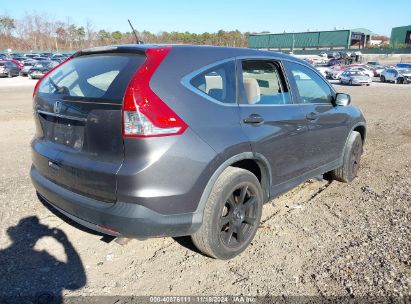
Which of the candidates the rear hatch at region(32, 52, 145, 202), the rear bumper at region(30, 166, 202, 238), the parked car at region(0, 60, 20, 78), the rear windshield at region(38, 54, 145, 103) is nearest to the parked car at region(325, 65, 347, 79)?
the parked car at region(0, 60, 20, 78)

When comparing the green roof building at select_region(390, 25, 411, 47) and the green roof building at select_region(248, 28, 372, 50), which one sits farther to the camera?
the green roof building at select_region(248, 28, 372, 50)

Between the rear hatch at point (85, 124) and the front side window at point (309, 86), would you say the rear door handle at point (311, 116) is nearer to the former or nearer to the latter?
the front side window at point (309, 86)

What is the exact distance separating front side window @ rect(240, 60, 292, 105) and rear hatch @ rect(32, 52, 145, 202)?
104cm

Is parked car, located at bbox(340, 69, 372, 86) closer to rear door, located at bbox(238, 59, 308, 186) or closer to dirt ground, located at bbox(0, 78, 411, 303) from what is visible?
dirt ground, located at bbox(0, 78, 411, 303)

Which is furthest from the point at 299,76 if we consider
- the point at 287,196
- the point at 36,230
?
the point at 36,230

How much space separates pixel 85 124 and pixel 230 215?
142 centimetres

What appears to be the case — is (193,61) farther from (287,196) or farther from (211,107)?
(287,196)

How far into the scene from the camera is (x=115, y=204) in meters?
2.60

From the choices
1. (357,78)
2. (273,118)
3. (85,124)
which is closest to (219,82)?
(273,118)

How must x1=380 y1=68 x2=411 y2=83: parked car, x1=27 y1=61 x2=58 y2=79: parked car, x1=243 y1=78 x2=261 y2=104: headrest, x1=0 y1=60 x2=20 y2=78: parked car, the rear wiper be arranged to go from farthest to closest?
x1=380 y1=68 x2=411 y2=83: parked car → x1=0 y1=60 x2=20 y2=78: parked car → x1=27 y1=61 x2=58 y2=79: parked car → x1=243 y1=78 x2=261 y2=104: headrest → the rear wiper

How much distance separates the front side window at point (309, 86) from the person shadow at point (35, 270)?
279 cm

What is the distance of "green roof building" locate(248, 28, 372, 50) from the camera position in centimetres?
11438

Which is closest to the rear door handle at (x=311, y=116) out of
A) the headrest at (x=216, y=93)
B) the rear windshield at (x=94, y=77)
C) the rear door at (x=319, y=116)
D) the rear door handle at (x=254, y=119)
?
the rear door at (x=319, y=116)

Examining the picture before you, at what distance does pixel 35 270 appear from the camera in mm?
3031
